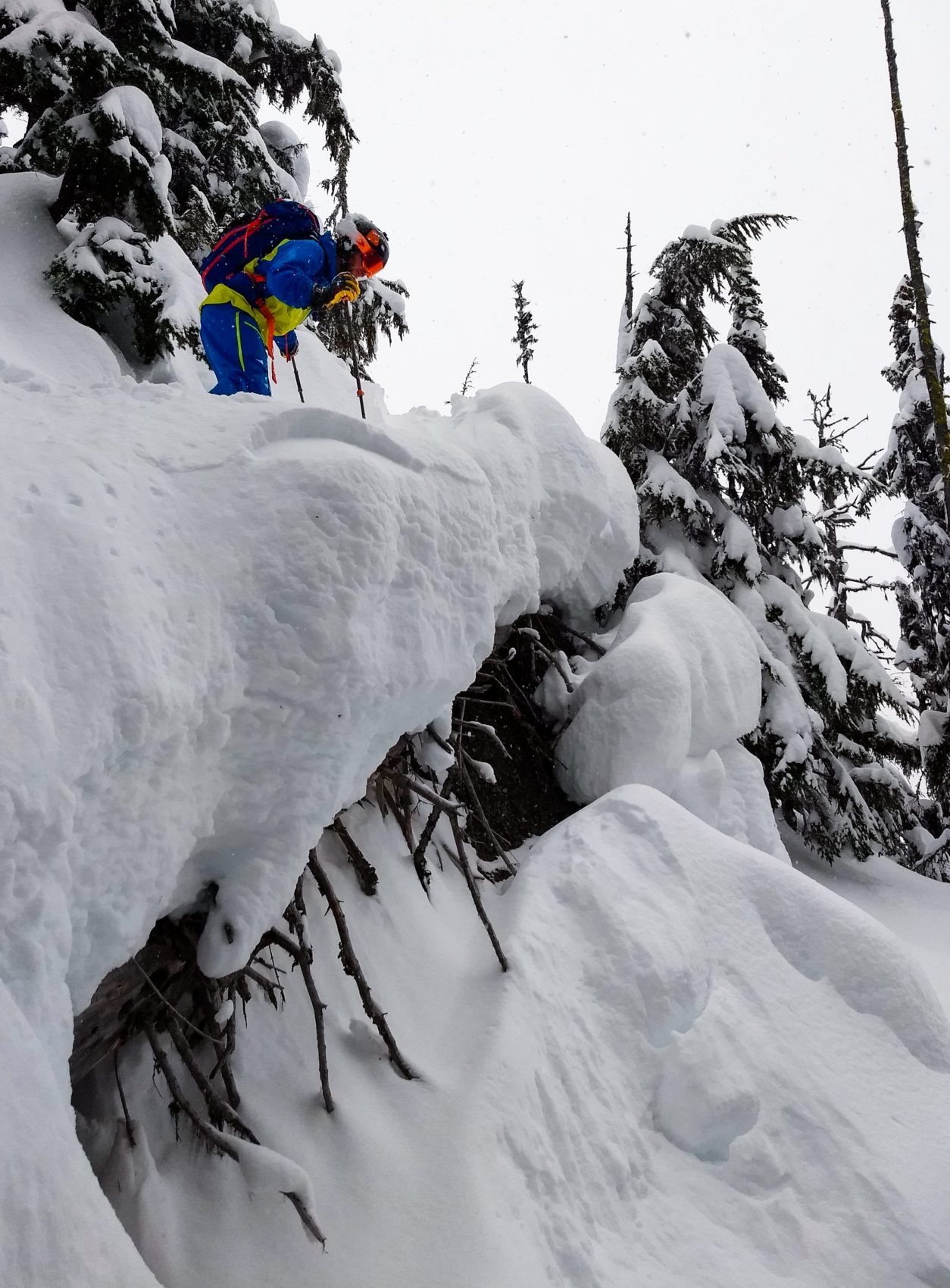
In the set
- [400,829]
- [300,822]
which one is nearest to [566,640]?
[400,829]

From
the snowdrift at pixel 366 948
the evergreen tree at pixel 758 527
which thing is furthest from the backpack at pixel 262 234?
the evergreen tree at pixel 758 527

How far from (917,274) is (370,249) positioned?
811cm

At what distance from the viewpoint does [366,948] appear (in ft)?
9.66

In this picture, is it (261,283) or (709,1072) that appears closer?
(709,1072)

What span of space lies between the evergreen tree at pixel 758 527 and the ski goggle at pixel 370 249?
3883 mm

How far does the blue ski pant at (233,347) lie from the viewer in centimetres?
448

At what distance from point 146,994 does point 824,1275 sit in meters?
2.36

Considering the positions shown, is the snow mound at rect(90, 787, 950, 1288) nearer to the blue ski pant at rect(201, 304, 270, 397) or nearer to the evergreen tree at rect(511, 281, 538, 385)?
the blue ski pant at rect(201, 304, 270, 397)

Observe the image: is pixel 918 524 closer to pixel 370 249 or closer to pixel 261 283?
pixel 370 249

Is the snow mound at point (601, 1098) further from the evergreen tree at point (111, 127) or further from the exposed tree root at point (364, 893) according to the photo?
the evergreen tree at point (111, 127)

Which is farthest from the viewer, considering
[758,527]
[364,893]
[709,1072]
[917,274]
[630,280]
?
[630,280]

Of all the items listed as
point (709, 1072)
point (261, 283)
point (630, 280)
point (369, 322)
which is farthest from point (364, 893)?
point (630, 280)

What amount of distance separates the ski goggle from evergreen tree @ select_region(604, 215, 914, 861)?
388 cm

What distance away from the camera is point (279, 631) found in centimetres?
222
